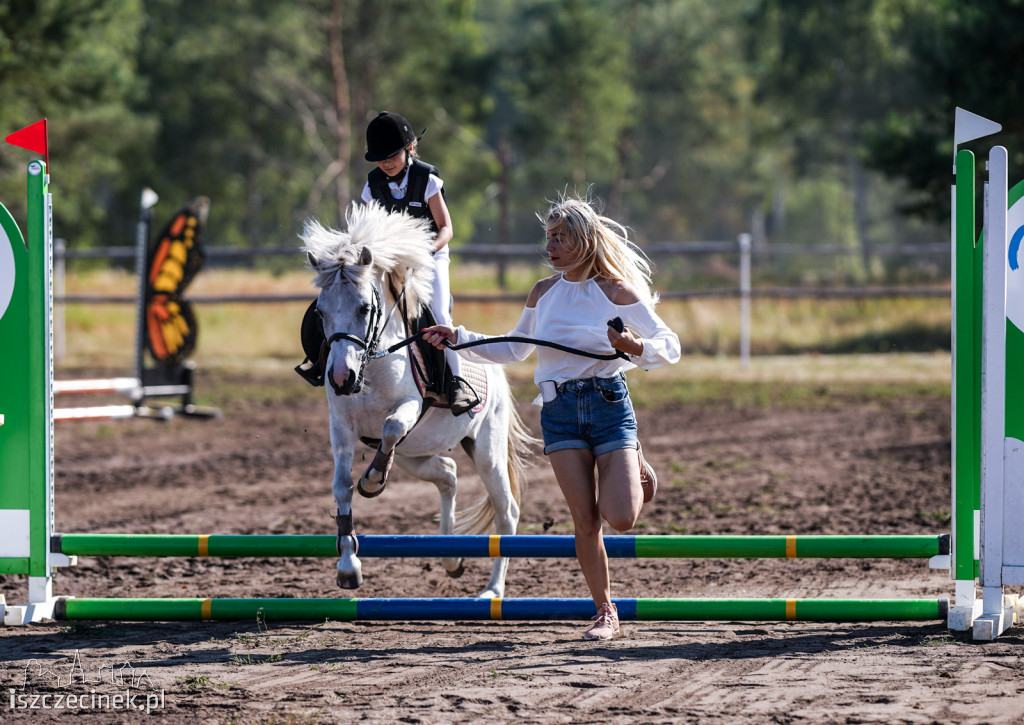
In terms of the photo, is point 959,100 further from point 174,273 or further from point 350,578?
point 350,578

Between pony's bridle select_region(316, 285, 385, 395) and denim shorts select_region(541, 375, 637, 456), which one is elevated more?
pony's bridle select_region(316, 285, 385, 395)

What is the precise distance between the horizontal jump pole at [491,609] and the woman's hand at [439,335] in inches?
44.2

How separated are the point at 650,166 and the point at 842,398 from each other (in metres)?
36.0

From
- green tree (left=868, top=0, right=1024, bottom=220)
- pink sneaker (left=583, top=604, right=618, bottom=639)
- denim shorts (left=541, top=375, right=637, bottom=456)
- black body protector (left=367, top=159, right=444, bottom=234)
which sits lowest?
pink sneaker (left=583, top=604, right=618, bottom=639)

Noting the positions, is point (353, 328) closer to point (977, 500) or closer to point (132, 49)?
point (977, 500)

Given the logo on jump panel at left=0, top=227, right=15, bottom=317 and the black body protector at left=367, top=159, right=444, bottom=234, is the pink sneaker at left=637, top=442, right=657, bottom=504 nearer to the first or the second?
the black body protector at left=367, top=159, right=444, bottom=234

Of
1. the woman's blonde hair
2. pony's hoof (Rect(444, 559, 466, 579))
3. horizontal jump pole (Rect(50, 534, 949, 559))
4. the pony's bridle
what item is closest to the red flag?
the pony's bridle

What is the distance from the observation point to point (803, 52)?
3916cm

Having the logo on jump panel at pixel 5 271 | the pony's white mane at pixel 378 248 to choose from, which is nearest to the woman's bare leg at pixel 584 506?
the pony's white mane at pixel 378 248

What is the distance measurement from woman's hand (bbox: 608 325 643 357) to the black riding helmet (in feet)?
5.05

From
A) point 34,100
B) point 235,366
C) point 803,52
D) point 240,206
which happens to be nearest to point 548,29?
point 803,52

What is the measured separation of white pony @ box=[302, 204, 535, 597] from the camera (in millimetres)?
4316

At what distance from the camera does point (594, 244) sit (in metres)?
4.18

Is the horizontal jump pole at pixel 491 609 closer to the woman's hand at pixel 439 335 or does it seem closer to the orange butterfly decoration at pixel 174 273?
the woman's hand at pixel 439 335
